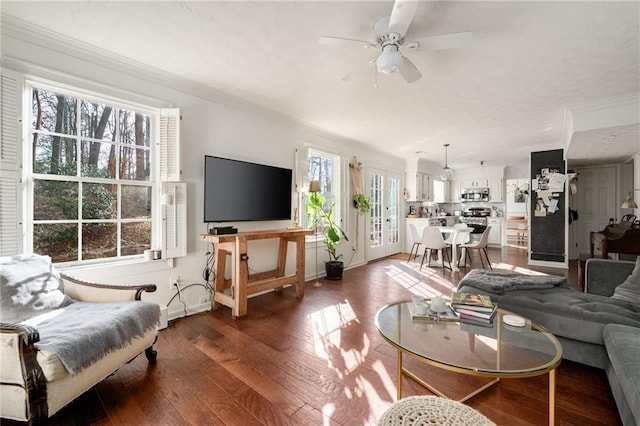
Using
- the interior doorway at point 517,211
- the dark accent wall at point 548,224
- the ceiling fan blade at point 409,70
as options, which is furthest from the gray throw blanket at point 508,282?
the interior doorway at point 517,211

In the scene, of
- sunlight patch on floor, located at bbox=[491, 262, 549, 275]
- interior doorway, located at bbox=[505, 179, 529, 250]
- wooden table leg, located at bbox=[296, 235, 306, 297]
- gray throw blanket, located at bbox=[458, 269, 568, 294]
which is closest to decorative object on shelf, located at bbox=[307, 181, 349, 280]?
wooden table leg, located at bbox=[296, 235, 306, 297]

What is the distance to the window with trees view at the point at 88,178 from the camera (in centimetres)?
228

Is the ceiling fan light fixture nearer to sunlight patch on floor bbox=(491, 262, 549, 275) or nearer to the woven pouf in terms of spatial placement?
the woven pouf

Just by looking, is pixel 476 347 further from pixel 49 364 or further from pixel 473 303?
pixel 49 364

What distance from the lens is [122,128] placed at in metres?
2.72

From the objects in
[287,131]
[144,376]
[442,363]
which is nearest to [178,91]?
[287,131]

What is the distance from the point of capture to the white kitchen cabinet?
27.3 ft

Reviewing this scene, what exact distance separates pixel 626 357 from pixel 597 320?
56 cm

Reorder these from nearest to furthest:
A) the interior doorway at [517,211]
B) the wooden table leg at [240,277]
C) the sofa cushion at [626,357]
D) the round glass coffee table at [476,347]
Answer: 1. the sofa cushion at [626,357]
2. the round glass coffee table at [476,347]
3. the wooden table leg at [240,277]
4. the interior doorway at [517,211]

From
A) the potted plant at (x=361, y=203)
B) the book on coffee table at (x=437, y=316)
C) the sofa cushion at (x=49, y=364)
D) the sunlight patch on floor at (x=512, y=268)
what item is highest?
the potted plant at (x=361, y=203)

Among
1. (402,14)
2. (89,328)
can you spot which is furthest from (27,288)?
(402,14)

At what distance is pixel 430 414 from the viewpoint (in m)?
1.05

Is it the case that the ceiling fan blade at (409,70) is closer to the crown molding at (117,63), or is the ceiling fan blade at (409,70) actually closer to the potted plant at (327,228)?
the crown molding at (117,63)

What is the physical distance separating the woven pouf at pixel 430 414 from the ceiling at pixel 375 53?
7.34 ft
